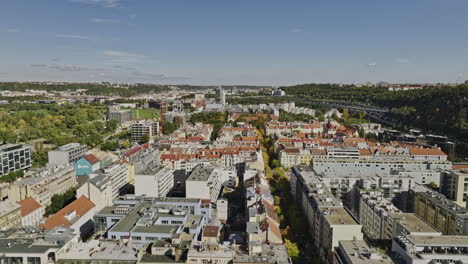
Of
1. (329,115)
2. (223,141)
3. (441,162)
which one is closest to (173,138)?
(223,141)

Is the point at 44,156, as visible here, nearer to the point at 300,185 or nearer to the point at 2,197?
the point at 2,197

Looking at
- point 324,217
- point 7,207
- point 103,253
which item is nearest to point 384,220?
point 324,217

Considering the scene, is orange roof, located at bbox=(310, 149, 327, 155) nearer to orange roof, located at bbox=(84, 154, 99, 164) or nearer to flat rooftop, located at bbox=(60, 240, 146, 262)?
orange roof, located at bbox=(84, 154, 99, 164)

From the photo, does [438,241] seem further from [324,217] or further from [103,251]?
[103,251]

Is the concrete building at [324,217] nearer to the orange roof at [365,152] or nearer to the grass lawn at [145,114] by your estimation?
the orange roof at [365,152]

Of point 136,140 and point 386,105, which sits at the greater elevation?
point 386,105

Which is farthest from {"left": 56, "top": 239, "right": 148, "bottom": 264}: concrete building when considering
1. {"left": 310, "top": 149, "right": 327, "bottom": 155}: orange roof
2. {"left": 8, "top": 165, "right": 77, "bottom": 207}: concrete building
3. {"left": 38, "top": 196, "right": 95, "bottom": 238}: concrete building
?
{"left": 310, "top": 149, "right": 327, "bottom": 155}: orange roof

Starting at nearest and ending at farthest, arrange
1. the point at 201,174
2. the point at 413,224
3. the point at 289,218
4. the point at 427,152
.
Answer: the point at 413,224, the point at 289,218, the point at 201,174, the point at 427,152

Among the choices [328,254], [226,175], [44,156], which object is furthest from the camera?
[44,156]
